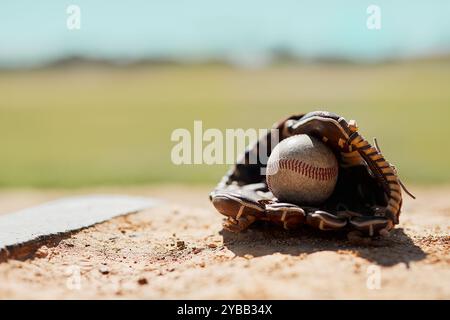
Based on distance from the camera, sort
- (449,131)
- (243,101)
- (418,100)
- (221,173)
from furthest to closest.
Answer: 1. (243,101)
2. (418,100)
3. (449,131)
4. (221,173)

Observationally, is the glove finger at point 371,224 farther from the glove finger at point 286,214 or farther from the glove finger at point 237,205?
the glove finger at point 237,205

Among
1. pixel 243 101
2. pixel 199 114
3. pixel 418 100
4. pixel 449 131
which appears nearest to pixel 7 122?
pixel 199 114

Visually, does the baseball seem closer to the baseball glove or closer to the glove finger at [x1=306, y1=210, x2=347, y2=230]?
the baseball glove

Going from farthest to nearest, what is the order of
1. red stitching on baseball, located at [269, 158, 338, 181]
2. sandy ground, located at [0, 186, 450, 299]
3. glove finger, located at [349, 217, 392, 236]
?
red stitching on baseball, located at [269, 158, 338, 181]
glove finger, located at [349, 217, 392, 236]
sandy ground, located at [0, 186, 450, 299]

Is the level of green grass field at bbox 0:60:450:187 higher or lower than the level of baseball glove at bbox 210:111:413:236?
lower

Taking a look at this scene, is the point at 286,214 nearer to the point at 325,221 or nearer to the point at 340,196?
the point at 325,221

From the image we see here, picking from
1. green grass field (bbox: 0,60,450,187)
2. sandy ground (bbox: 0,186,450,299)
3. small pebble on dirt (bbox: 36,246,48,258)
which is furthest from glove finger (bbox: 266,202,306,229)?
green grass field (bbox: 0,60,450,187)
